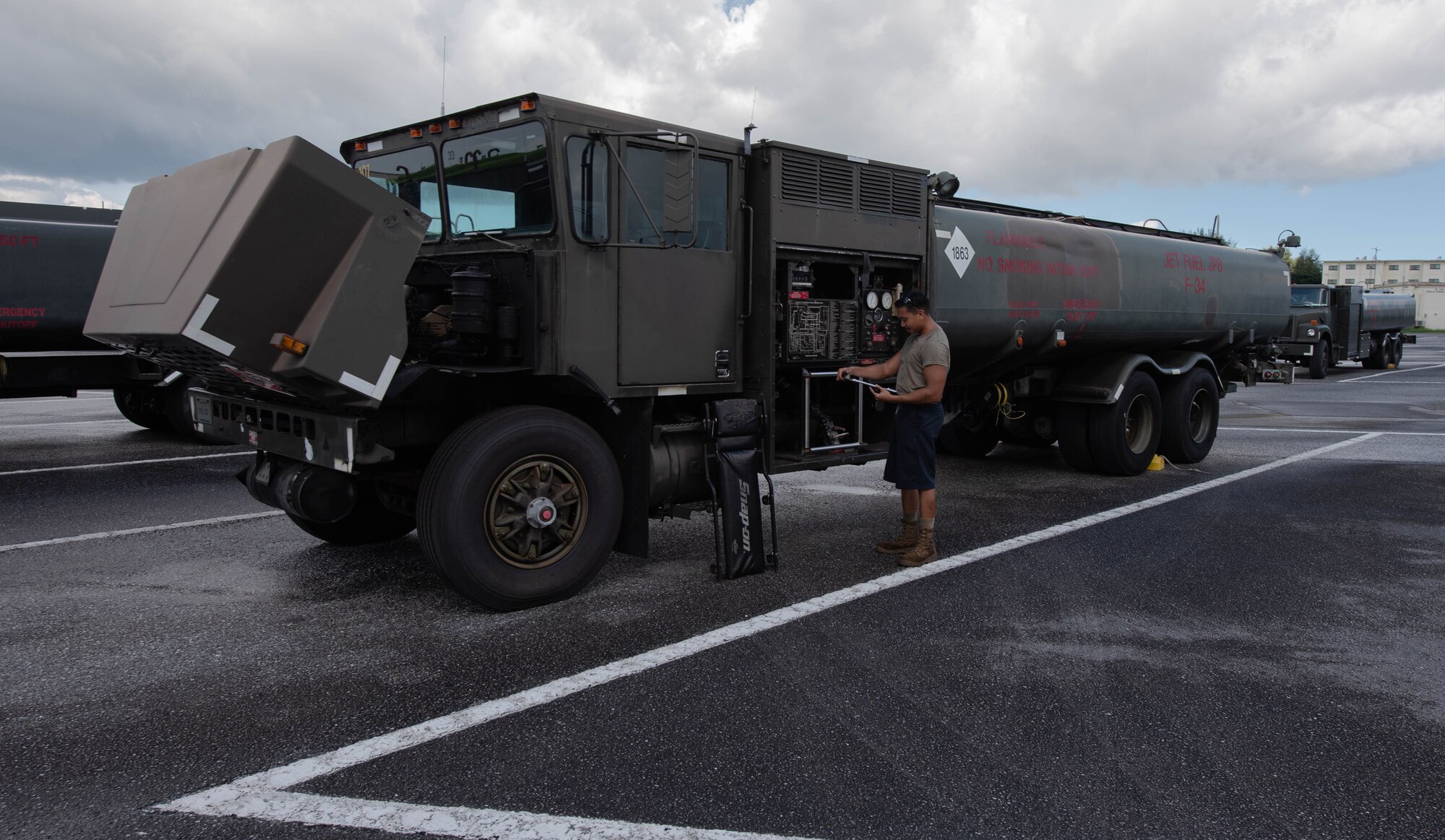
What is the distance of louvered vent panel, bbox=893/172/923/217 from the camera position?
7.25 m

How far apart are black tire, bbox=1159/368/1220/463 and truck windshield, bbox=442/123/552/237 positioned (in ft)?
26.1

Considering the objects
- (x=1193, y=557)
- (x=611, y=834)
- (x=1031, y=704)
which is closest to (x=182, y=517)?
(x=611, y=834)

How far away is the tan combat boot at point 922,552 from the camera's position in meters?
6.27

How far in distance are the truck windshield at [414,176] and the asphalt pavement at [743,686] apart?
7.34 feet

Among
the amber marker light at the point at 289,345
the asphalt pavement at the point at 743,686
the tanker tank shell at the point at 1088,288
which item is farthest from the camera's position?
the tanker tank shell at the point at 1088,288

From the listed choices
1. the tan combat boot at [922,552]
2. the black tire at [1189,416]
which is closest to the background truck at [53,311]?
the tan combat boot at [922,552]

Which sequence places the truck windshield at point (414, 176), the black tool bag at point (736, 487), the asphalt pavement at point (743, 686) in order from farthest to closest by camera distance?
the truck windshield at point (414, 176), the black tool bag at point (736, 487), the asphalt pavement at point (743, 686)

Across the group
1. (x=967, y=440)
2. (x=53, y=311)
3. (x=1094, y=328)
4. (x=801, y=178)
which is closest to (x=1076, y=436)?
(x=1094, y=328)

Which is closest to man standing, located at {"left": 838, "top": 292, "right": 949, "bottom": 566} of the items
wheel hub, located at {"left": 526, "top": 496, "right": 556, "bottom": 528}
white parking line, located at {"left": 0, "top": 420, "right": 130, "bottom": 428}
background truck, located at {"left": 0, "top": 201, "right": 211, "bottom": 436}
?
wheel hub, located at {"left": 526, "top": 496, "right": 556, "bottom": 528}

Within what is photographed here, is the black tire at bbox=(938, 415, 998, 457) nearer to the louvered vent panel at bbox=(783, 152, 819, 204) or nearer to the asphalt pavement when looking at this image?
the asphalt pavement

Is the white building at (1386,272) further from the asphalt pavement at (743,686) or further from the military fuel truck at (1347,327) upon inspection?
the asphalt pavement at (743,686)

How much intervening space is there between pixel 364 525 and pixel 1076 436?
717 cm

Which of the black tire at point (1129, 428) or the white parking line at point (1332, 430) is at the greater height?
the black tire at point (1129, 428)

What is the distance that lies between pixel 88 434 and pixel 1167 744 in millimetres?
13244
